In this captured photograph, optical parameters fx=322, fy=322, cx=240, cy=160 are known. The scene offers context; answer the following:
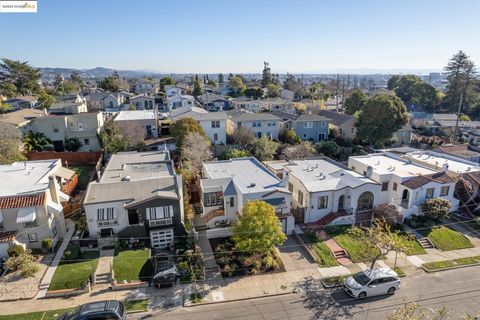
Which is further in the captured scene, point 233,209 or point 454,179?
point 454,179

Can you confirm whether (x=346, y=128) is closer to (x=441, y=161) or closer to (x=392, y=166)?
(x=441, y=161)

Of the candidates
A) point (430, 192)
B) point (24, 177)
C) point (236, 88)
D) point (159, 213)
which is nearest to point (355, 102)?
point (430, 192)

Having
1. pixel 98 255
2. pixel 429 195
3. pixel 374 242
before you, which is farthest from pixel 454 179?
pixel 98 255

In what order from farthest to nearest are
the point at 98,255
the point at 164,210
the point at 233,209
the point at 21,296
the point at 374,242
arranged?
the point at 233,209 → the point at 164,210 → the point at 98,255 → the point at 374,242 → the point at 21,296

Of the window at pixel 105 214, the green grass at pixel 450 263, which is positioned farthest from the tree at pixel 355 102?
the window at pixel 105 214

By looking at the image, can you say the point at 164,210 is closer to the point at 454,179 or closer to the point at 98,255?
the point at 98,255
